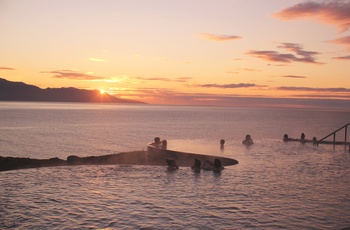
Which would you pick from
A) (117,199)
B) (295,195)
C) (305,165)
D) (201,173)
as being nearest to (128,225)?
(117,199)

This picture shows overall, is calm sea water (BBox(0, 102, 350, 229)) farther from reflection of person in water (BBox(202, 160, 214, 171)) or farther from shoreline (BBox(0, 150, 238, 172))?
shoreline (BBox(0, 150, 238, 172))

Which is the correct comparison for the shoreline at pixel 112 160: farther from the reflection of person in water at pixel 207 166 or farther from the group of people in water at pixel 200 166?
the group of people in water at pixel 200 166

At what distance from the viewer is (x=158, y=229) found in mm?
16750

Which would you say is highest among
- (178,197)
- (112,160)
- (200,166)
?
(200,166)

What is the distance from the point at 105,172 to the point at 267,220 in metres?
16.5

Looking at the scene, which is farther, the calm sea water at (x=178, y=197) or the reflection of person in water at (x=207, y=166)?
the reflection of person in water at (x=207, y=166)

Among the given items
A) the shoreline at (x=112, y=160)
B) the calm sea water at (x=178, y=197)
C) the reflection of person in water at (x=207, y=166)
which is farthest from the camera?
the shoreline at (x=112, y=160)

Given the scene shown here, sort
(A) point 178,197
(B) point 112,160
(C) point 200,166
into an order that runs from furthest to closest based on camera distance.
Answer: (B) point 112,160
(C) point 200,166
(A) point 178,197

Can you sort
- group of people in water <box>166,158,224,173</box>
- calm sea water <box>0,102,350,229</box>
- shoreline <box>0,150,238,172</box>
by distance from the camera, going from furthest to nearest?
1. shoreline <box>0,150,238,172</box>
2. group of people in water <box>166,158,224,173</box>
3. calm sea water <box>0,102,350,229</box>

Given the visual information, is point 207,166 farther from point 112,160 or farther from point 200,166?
point 112,160

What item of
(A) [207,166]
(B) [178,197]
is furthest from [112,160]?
(B) [178,197]

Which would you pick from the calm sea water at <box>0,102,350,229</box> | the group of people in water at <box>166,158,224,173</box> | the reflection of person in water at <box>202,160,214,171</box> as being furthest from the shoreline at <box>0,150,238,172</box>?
the group of people in water at <box>166,158,224,173</box>

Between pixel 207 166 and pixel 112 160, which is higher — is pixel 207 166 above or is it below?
above

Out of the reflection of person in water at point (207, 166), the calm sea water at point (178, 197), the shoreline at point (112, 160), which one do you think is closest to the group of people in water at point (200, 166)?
the reflection of person in water at point (207, 166)
